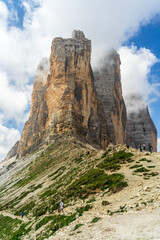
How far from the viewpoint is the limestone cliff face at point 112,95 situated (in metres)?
102

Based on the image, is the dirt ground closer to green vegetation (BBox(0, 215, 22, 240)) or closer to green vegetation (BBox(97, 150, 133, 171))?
green vegetation (BBox(0, 215, 22, 240))

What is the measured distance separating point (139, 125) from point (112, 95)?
4555 centimetres

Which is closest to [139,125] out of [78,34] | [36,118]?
[78,34]

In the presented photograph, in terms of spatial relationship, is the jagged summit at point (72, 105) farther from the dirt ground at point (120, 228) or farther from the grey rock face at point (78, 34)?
the dirt ground at point (120, 228)

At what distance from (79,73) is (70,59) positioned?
20.3 feet

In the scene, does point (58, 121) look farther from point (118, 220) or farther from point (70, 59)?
point (118, 220)

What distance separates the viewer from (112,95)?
352 ft

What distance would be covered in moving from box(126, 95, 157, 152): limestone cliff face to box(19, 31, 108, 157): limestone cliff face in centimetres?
5736

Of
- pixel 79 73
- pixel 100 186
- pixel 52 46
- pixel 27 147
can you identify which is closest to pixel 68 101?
pixel 79 73

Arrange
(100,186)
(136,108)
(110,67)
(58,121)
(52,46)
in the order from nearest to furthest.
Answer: (100,186), (58,121), (52,46), (110,67), (136,108)

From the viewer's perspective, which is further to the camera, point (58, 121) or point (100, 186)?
point (58, 121)

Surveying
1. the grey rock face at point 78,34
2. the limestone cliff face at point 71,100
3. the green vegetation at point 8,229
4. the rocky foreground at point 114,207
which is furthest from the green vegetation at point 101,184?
the grey rock face at point 78,34

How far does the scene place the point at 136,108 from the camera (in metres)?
→ 152

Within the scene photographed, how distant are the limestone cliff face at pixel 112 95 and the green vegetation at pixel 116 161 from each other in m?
68.5
